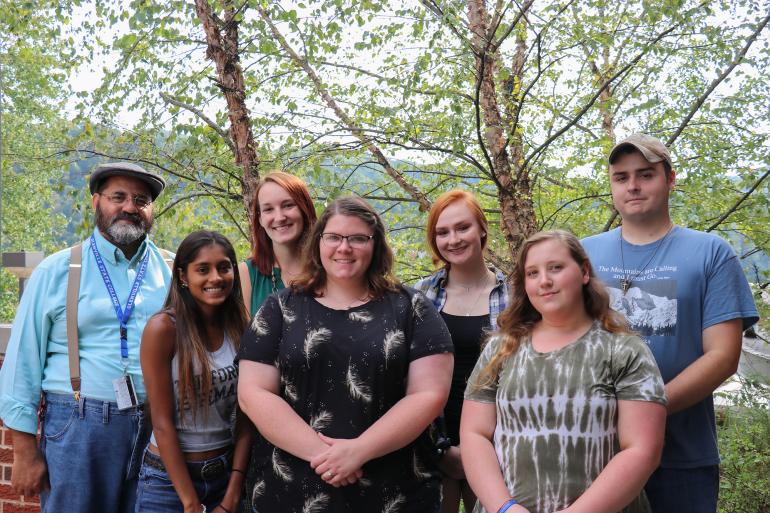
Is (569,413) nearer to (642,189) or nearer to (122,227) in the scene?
(642,189)

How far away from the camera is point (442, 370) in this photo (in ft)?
7.91

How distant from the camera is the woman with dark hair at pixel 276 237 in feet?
10.2

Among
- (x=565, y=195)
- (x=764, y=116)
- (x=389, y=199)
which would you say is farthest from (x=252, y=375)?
(x=764, y=116)

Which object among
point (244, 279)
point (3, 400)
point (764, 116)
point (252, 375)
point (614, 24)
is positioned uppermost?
point (614, 24)

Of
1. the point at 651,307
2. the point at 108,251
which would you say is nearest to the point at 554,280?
the point at 651,307

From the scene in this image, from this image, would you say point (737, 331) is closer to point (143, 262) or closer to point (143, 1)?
point (143, 262)

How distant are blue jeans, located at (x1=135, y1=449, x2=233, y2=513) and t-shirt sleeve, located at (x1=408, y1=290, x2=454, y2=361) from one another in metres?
0.96

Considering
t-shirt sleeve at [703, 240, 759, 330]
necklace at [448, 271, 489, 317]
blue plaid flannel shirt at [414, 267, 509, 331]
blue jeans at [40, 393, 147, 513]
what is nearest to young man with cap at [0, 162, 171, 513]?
blue jeans at [40, 393, 147, 513]

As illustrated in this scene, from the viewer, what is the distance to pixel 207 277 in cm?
279

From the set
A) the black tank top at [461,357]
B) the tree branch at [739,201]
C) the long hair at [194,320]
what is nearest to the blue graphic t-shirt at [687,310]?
the black tank top at [461,357]

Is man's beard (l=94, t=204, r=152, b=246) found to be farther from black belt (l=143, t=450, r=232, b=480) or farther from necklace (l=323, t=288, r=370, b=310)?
necklace (l=323, t=288, r=370, b=310)

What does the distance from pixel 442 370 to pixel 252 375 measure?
2.16 feet

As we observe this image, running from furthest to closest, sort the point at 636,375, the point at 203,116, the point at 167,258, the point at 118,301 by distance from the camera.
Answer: the point at 203,116 < the point at 167,258 < the point at 118,301 < the point at 636,375

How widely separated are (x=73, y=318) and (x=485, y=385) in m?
1.79
